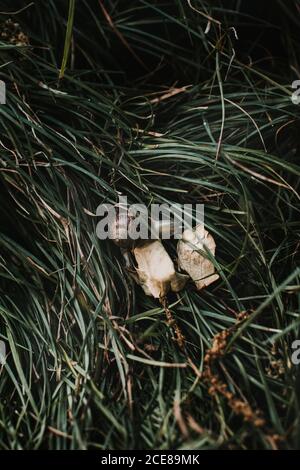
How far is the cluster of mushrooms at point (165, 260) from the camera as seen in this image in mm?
803

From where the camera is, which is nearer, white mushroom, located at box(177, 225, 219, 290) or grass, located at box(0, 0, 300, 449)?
grass, located at box(0, 0, 300, 449)

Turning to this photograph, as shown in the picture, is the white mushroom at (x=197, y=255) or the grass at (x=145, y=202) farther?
the white mushroom at (x=197, y=255)

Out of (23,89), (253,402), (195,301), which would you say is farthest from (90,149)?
(253,402)

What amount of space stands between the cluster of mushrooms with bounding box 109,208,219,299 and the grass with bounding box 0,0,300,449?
0.02 metres

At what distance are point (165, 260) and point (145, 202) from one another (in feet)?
0.33

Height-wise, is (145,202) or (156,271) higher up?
(145,202)

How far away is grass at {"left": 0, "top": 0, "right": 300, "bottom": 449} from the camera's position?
0.72 metres

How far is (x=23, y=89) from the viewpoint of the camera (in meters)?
0.88

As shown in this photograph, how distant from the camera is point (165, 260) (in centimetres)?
81

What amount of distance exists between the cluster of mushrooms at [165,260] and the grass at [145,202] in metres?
0.02

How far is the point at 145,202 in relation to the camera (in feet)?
2.84

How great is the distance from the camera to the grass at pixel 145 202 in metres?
0.72
